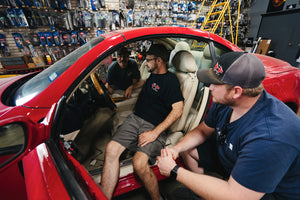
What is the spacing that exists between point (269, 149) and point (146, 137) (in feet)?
3.26

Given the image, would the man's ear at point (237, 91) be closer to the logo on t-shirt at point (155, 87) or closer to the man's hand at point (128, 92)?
the logo on t-shirt at point (155, 87)


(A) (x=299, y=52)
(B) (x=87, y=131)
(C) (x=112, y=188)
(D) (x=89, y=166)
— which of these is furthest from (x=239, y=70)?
(A) (x=299, y=52)

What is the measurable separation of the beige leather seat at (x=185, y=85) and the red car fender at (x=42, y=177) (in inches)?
46.1

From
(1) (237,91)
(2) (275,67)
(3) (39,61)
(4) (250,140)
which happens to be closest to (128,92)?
(1) (237,91)

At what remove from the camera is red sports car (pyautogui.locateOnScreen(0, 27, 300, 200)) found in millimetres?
560

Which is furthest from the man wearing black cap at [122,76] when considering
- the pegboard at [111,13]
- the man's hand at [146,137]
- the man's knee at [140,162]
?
the pegboard at [111,13]

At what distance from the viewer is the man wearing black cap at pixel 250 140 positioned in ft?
2.20

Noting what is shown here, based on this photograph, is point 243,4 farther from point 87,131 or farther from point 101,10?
point 87,131

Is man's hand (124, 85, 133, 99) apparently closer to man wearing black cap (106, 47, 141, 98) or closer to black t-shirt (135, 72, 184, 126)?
man wearing black cap (106, 47, 141, 98)

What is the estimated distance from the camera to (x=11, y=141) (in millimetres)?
603

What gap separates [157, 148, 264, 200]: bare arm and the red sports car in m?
0.50

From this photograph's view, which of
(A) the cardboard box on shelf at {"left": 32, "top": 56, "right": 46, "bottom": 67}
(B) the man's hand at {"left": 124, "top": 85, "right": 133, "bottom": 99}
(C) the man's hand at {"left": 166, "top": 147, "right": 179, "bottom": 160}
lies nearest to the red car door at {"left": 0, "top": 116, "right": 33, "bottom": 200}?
(C) the man's hand at {"left": 166, "top": 147, "right": 179, "bottom": 160}

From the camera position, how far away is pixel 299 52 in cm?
516

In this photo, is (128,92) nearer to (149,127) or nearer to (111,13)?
(149,127)
